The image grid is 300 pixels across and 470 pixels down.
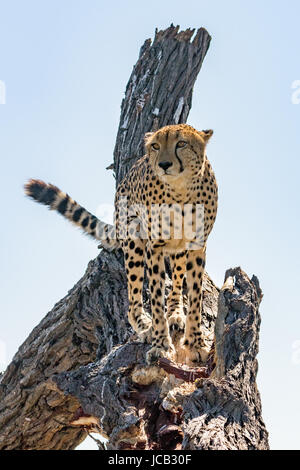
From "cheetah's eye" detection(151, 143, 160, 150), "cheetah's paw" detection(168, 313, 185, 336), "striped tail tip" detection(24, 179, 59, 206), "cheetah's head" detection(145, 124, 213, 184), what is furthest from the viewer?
"striped tail tip" detection(24, 179, 59, 206)

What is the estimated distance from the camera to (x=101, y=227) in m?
7.41

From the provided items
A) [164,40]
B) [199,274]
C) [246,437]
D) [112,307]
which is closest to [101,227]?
[112,307]

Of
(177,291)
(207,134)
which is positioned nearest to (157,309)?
(177,291)

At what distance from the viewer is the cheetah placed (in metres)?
5.79

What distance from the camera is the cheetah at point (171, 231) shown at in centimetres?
579

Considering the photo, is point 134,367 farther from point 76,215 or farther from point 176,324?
point 76,215

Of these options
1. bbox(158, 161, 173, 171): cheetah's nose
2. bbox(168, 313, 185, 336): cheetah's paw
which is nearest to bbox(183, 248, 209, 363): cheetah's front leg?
bbox(168, 313, 185, 336): cheetah's paw

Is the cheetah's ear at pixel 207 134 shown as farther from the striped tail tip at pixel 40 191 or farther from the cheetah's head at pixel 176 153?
the striped tail tip at pixel 40 191

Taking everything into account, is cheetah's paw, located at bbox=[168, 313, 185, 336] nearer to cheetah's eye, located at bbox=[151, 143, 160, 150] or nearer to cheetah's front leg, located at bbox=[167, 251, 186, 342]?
cheetah's front leg, located at bbox=[167, 251, 186, 342]

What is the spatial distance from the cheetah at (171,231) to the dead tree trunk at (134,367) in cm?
21

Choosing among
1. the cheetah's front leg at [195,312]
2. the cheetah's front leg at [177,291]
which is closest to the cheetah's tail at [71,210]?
the cheetah's front leg at [177,291]

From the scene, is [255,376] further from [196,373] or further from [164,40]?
[164,40]

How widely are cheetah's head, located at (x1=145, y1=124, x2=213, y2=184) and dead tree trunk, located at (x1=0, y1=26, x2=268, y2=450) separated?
0.86m
